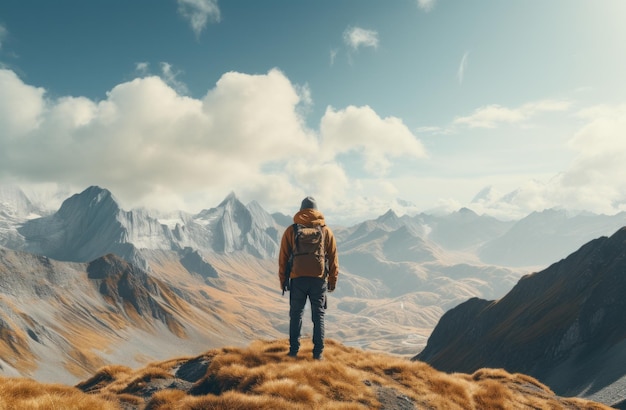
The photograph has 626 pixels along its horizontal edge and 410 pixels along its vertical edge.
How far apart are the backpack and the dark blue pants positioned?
17.3 inches

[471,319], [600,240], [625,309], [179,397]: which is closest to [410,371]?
[179,397]

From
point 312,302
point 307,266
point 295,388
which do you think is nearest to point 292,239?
point 307,266

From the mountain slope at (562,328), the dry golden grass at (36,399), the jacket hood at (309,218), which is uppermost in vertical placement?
the jacket hood at (309,218)

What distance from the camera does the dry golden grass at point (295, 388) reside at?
9.89 m

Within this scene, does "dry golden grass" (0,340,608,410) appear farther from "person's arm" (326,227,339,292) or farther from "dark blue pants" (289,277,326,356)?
"person's arm" (326,227,339,292)

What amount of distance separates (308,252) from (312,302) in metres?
2.11

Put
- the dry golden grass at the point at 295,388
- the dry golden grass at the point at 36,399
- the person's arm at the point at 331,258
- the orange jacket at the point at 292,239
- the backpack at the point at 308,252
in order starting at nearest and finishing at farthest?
the dry golden grass at the point at 36,399, the dry golden grass at the point at 295,388, the backpack at the point at 308,252, the orange jacket at the point at 292,239, the person's arm at the point at 331,258

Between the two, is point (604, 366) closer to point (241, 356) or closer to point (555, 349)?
point (555, 349)

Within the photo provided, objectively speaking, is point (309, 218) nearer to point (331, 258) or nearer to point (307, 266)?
point (307, 266)

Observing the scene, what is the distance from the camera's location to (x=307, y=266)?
1567cm

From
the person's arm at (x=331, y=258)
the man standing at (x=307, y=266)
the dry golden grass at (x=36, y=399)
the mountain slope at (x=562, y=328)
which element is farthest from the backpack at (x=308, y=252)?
the mountain slope at (x=562, y=328)

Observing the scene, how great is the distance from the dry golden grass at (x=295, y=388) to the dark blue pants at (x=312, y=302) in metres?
0.68

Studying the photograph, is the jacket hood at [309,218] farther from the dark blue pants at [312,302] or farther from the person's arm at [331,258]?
the dark blue pants at [312,302]

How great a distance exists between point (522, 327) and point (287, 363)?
117 m
